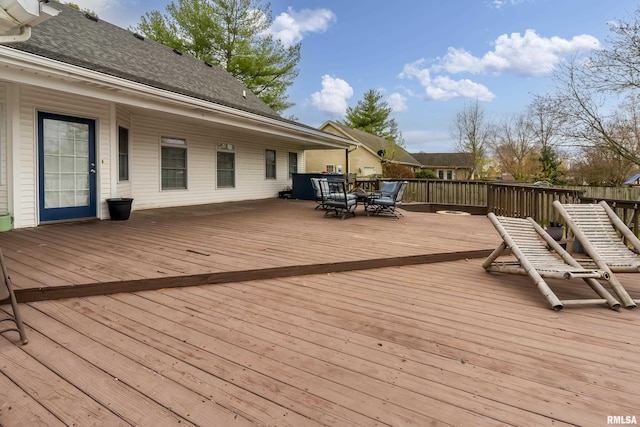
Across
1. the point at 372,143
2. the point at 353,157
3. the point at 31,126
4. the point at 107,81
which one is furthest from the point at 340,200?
the point at 372,143

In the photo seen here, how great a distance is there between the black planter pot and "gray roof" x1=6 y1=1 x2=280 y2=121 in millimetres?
2190

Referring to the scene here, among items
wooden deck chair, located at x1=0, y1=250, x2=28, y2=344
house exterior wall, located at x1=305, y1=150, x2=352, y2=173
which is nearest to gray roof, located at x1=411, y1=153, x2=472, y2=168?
house exterior wall, located at x1=305, y1=150, x2=352, y2=173

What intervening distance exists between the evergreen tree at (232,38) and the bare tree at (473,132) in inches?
542

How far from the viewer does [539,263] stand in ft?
10.9

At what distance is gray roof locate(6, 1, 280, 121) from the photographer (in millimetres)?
5475

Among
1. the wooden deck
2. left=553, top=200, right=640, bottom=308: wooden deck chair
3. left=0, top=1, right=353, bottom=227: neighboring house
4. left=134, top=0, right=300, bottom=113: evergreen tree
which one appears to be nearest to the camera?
the wooden deck

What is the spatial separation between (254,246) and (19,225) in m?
3.90

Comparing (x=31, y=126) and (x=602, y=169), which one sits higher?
(x=602, y=169)

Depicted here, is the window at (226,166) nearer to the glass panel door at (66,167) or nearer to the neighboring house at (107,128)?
the neighboring house at (107,128)

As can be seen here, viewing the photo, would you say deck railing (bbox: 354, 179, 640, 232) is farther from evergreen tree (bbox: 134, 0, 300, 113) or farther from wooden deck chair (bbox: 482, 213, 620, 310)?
evergreen tree (bbox: 134, 0, 300, 113)

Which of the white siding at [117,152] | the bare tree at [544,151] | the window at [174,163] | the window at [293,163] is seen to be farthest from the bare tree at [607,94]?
the white siding at [117,152]

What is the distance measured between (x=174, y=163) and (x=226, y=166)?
1865 millimetres

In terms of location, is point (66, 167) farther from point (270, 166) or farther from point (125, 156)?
point (270, 166)

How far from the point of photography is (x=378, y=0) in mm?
13977
